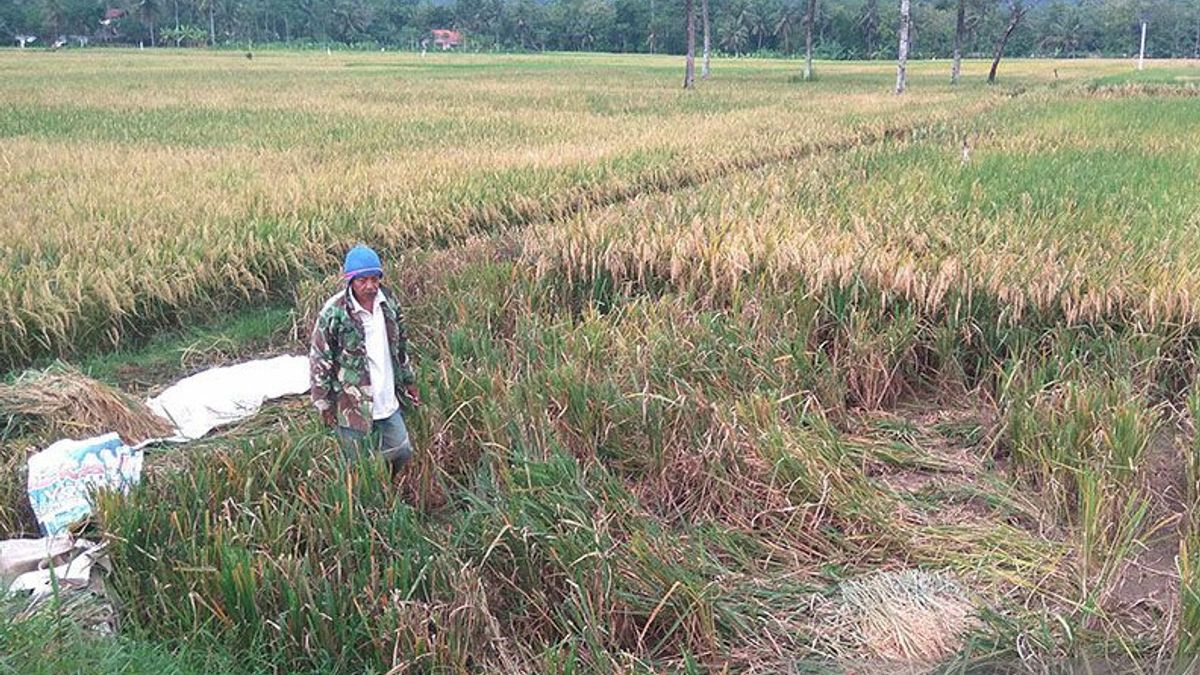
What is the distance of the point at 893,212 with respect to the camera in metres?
7.49

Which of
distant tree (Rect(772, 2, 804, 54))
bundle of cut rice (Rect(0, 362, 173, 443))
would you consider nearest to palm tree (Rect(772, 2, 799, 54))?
distant tree (Rect(772, 2, 804, 54))

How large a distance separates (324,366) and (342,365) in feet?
0.25

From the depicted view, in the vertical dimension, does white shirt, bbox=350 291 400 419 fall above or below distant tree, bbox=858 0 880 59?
below

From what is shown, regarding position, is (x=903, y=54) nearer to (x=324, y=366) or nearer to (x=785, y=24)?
(x=324, y=366)

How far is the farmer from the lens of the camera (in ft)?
12.5

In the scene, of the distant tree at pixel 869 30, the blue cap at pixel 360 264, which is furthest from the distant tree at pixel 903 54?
the distant tree at pixel 869 30

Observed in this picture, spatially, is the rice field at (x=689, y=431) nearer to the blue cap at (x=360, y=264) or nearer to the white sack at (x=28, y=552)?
the white sack at (x=28, y=552)

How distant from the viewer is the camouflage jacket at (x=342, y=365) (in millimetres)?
3812

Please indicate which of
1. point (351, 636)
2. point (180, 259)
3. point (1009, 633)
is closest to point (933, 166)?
point (180, 259)

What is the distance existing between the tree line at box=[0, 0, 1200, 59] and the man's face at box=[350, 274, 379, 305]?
70691 millimetres

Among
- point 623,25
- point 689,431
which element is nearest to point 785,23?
point 623,25

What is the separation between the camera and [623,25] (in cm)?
8844

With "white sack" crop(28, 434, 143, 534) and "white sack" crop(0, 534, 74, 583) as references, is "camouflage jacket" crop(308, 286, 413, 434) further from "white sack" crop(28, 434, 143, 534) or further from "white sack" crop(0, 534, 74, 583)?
"white sack" crop(0, 534, 74, 583)

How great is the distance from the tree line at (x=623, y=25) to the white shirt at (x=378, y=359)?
232 ft
